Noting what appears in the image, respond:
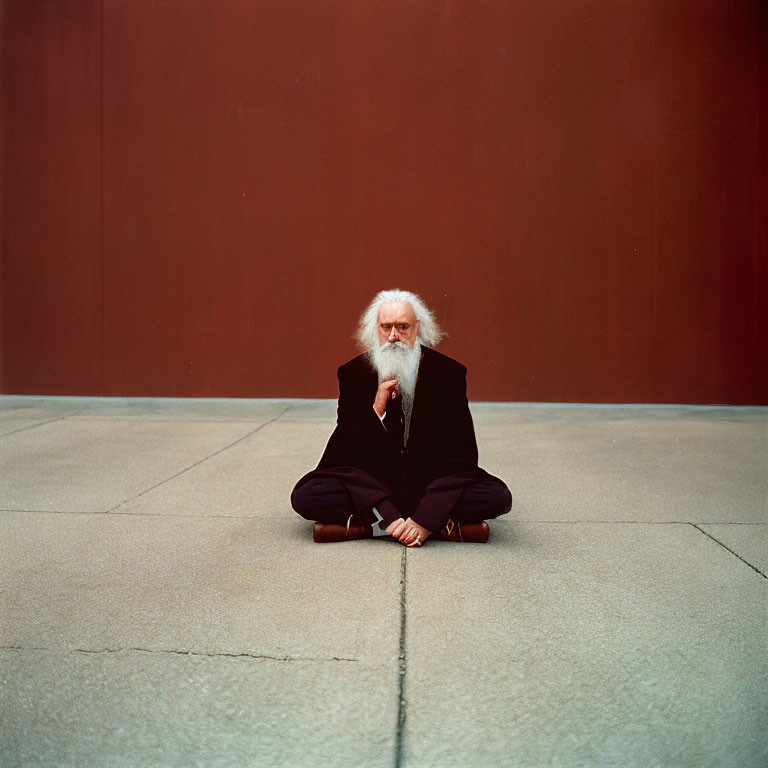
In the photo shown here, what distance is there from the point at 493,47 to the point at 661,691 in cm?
879

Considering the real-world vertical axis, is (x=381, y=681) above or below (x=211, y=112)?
below

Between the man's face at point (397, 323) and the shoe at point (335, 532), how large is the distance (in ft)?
2.96

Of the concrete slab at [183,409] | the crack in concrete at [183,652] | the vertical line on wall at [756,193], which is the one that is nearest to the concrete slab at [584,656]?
the crack in concrete at [183,652]

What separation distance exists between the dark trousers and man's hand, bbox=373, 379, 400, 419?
33 centimetres

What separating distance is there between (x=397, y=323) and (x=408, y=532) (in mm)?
1004

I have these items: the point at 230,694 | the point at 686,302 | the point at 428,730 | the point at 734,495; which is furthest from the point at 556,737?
the point at 686,302

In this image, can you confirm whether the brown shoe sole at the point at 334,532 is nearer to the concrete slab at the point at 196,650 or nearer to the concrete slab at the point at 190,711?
the concrete slab at the point at 196,650

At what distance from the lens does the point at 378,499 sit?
12.4 ft

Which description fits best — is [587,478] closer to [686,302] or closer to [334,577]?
[334,577]

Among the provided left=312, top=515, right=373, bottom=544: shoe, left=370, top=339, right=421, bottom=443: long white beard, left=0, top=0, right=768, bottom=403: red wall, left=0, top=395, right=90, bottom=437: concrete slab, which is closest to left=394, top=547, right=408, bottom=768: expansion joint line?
left=312, top=515, right=373, bottom=544: shoe

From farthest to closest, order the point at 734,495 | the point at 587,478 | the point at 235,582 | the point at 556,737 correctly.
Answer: the point at 587,478, the point at 734,495, the point at 235,582, the point at 556,737

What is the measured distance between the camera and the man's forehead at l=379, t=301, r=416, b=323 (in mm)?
3887

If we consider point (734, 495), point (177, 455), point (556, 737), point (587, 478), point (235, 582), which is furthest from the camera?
point (177, 455)

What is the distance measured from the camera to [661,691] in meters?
2.30
